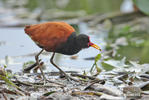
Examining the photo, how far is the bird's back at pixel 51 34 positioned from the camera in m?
3.87

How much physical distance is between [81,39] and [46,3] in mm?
9388

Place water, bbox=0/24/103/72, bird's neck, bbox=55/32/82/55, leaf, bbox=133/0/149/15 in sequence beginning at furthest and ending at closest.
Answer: leaf, bbox=133/0/149/15 → water, bbox=0/24/103/72 → bird's neck, bbox=55/32/82/55

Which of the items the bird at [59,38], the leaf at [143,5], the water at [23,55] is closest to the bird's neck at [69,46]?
the bird at [59,38]

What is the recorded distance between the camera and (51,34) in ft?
12.8

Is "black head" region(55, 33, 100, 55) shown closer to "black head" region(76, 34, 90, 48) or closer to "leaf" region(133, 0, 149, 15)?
"black head" region(76, 34, 90, 48)

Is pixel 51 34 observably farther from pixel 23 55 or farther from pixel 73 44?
pixel 23 55

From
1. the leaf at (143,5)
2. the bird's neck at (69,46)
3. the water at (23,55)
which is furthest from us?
the leaf at (143,5)

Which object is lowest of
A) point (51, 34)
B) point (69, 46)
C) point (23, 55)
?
point (23, 55)

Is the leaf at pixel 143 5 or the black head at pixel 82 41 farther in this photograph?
the leaf at pixel 143 5

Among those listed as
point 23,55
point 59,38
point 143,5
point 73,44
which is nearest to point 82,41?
point 73,44

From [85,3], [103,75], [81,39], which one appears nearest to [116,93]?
[81,39]

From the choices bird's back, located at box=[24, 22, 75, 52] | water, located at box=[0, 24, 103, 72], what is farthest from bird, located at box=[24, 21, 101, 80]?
water, located at box=[0, 24, 103, 72]

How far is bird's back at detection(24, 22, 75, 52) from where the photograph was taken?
12.7 ft

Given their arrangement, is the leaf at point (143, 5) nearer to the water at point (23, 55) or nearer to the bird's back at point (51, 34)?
the water at point (23, 55)
